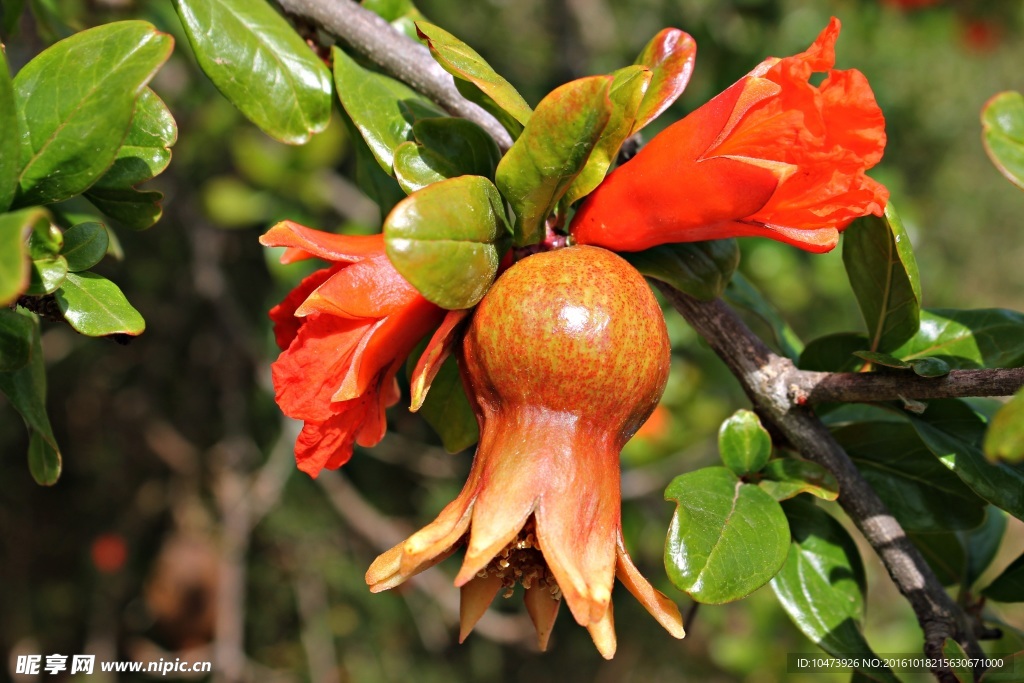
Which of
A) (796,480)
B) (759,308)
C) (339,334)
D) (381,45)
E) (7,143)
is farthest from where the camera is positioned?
(759,308)

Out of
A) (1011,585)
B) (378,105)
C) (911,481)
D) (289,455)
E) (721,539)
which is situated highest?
(378,105)

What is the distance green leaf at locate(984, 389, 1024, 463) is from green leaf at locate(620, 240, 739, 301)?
33cm

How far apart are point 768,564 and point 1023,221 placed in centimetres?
634

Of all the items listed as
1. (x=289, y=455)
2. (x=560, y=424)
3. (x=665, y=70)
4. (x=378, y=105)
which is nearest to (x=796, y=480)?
(x=560, y=424)

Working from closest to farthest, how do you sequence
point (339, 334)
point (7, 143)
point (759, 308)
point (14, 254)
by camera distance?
1. point (14, 254)
2. point (7, 143)
3. point (339, 334)
4. point (759, 308)

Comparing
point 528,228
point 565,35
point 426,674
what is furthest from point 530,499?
point 426,674

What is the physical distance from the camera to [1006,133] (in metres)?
0.82

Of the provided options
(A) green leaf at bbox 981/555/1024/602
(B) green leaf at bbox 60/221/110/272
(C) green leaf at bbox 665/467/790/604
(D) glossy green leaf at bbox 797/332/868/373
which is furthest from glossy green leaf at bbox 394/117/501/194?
(A) green leaf at bbox 981/555/1024/602

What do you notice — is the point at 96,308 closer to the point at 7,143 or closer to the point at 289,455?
the point at 7,143

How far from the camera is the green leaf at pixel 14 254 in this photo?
48cm

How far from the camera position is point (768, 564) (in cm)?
75

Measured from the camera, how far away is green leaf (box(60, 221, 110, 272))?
73cm

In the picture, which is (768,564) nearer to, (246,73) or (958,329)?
(958,329)

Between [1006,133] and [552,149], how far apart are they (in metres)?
0.47
